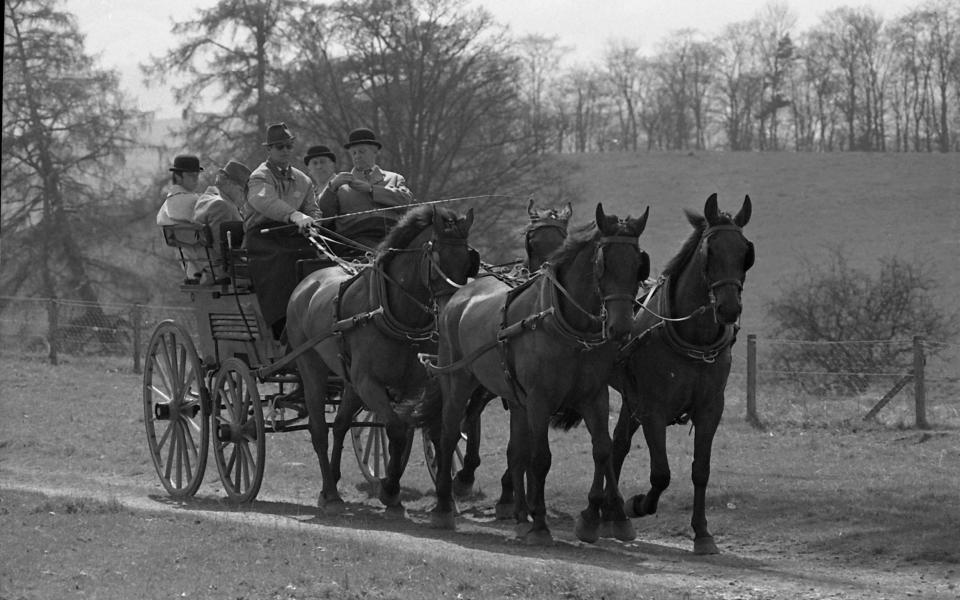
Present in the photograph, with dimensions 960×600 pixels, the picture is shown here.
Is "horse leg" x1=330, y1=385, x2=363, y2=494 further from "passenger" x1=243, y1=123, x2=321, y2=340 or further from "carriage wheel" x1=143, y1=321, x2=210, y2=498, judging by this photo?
"carriage wheel" x1=143, y1=321, x2=210, y2=498

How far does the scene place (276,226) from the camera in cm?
1149

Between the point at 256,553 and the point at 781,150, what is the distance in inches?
2128

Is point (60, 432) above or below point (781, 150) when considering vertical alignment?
below

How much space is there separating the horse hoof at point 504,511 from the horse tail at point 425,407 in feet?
2.70

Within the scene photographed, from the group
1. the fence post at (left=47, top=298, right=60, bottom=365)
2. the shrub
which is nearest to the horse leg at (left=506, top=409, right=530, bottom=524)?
the shrub

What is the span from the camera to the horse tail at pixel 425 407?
10336 mm

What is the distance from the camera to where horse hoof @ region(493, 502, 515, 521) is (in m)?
10.4

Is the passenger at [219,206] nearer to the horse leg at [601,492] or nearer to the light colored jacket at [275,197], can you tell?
the light colored jacket at [275,197]

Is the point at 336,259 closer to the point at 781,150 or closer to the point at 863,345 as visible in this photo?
the point at 863,345

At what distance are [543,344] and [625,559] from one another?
56.1 inches

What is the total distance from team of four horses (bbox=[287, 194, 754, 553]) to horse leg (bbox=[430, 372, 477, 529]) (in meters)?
0.01

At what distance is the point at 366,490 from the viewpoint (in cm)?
1252

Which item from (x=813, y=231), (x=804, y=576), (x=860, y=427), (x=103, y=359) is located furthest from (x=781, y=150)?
(x=804, y=576)

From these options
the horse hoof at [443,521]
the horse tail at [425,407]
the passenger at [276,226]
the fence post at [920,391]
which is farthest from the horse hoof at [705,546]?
the fence post at [920,391]
